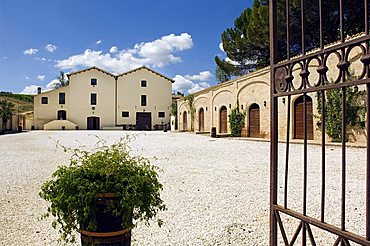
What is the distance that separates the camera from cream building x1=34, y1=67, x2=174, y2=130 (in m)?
36.3

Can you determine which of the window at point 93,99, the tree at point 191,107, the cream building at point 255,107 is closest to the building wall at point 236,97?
the cream building at point 255,107

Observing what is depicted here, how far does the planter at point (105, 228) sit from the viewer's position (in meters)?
2.07

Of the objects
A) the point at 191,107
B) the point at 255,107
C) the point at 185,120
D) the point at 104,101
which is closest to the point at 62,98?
the point at 104,101

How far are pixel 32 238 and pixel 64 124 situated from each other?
3414 centimetres

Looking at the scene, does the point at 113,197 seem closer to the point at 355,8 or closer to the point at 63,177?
the point at 63,177

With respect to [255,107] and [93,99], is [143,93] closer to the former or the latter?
[93,99]

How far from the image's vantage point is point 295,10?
16.4 meters

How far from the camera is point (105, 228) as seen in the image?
82.0 inches

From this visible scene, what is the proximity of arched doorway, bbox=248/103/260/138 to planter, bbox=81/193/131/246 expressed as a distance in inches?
635

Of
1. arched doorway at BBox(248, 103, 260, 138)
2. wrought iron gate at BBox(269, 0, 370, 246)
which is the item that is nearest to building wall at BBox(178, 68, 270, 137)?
arched doorway at BBox(248, 103, 260, 138)

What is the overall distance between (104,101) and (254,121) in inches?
936

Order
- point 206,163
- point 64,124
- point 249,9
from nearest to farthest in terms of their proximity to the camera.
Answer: point 206,163
point 249,9
point 64,124

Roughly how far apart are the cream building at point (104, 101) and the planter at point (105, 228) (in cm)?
3529

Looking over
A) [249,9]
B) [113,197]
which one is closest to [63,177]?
[113,197]
